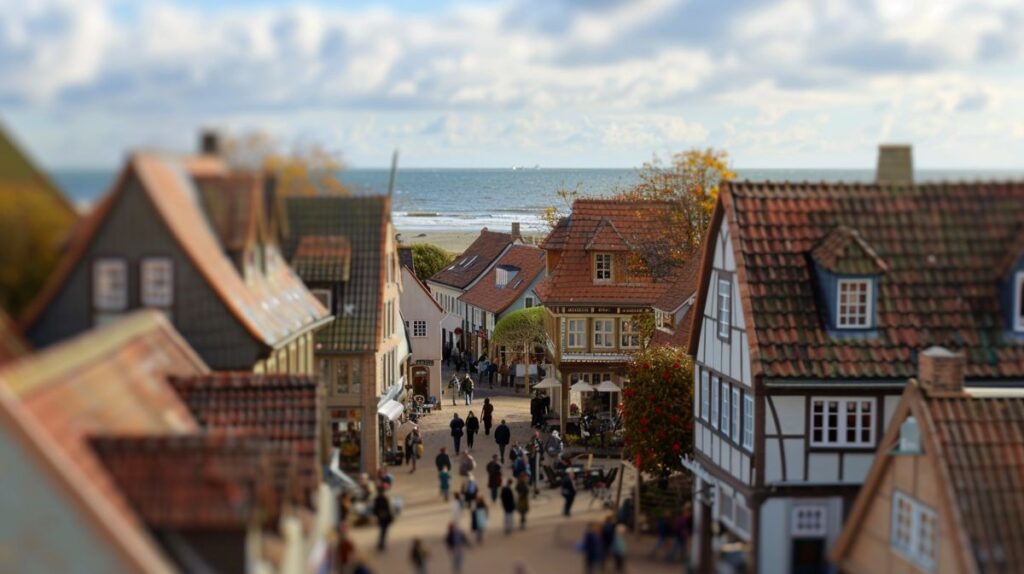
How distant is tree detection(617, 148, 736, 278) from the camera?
4828 centimetres

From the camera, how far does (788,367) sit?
26922 mm

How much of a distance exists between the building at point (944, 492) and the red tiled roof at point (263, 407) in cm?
913

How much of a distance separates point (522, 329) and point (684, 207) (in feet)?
32.5

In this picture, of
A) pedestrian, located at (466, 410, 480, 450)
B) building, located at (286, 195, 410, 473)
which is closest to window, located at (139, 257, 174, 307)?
building, located at (286, 195, 410, 473)

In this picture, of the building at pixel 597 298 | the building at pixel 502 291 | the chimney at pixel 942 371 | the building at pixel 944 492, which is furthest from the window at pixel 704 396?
the building at pixel 502 291

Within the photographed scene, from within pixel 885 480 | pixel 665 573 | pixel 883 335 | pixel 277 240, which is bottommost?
pixel 665 573

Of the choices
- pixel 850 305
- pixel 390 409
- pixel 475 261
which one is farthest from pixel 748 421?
pixel 475 261

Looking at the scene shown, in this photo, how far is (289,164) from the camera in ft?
66.3

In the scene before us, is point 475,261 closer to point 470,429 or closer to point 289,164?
point 470,429

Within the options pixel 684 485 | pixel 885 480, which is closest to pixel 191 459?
pixel 885 480

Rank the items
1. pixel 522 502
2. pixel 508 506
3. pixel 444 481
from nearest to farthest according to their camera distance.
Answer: pixel 508 506, pixel 522 502, pixel 444 481

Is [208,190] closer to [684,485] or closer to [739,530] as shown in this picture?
[739,530]

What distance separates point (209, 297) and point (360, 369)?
56.4 ft

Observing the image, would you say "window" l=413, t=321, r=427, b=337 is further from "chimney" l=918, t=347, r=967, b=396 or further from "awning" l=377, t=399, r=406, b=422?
"chimney" l=918, t=347, r=967, b=396
